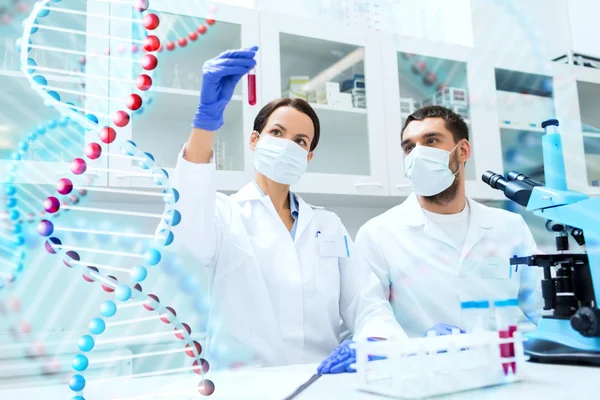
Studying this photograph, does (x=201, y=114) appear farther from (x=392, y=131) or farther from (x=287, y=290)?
(x=392, y=131)

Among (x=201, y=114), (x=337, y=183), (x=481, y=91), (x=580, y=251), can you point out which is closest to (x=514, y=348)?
(x=580, y=251)

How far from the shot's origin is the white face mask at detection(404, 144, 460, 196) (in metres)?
1.80

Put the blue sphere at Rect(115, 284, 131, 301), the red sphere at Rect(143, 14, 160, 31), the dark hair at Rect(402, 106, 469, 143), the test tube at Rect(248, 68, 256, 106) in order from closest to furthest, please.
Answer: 1. the blue sphere at Rect(115, 284, 131, 301)
2. the red sphere at Rect(143, 14, 160, 31)
3. the test tube at Rect(248, 68, 256, 106)
4. the dark hair at Rect(402, 106, 469, 143)

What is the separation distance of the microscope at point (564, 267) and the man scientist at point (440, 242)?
57 centimetres

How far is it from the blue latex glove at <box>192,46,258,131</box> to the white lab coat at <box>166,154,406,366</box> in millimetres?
374

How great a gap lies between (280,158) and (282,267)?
1.01 feet

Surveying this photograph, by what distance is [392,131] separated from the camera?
2.51 metres

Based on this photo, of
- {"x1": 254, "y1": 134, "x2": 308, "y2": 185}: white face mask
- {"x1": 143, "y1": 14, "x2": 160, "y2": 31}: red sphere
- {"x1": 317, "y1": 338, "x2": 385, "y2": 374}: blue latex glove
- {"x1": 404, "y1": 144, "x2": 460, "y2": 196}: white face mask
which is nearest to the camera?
{"x1": 143, "y1": 14, "x2": 160, "y2": 31}: red sphere

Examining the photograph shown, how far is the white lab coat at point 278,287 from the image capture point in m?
1.34

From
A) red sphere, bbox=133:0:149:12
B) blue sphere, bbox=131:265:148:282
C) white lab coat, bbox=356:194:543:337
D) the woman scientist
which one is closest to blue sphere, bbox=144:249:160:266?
blue sphere, bbox=131:265:148:282

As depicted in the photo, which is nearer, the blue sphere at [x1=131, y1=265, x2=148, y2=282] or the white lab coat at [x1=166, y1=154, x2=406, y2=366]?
the blue sphere at [x1=131, y1=265, x2=148, y2=282]

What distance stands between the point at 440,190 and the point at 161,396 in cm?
132

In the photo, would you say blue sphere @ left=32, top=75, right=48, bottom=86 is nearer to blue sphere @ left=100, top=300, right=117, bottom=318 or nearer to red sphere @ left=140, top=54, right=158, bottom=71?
red sphere @ left=140, top=54, right=158, bottom=71

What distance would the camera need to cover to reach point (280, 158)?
1471 millimetres
